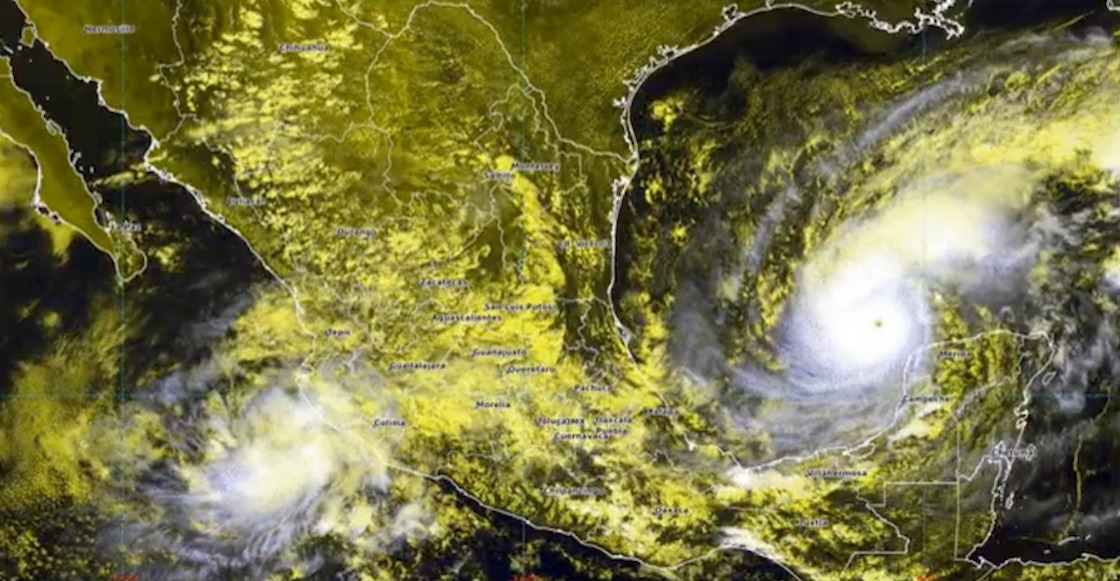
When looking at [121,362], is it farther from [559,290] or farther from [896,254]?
[896,254]

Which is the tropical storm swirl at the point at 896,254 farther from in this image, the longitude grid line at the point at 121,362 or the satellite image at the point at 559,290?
the longitude grid line at the point at 121,362

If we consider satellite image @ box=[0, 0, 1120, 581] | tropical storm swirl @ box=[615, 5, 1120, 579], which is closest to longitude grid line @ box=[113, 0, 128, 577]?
satellite image @ box=[0, 0, 1120, 581]

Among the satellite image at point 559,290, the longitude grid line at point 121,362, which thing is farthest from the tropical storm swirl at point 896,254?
the longitude grid line at point 121,362

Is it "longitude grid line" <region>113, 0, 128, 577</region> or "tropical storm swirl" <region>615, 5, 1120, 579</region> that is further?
"longitude grid line" <region>113, 0, 128, 577</region>

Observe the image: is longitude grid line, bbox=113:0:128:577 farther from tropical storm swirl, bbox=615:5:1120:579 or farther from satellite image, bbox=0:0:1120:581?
tropical storm swirl, bbox=615:5:1120:579

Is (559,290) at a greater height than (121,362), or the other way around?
(559,290)

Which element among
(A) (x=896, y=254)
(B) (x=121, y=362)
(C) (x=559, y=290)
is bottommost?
(B) (x=121, y=362)

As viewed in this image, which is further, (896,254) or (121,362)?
(121,362)


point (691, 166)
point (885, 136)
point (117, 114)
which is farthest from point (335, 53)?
point (885, 136)

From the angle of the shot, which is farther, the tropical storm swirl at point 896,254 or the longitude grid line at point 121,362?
the longitude grid line at point 121,362

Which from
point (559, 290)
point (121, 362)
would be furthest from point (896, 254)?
point (121, 362)
